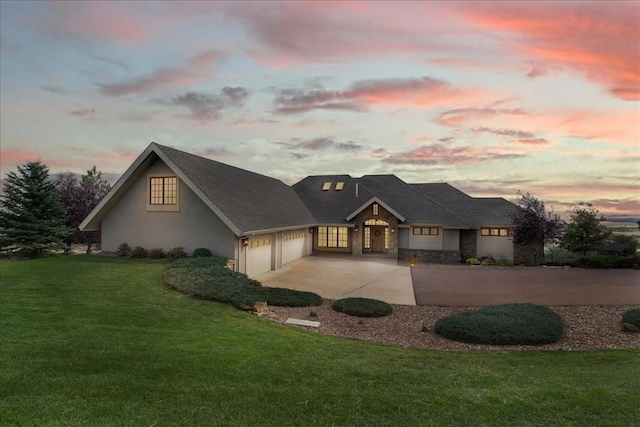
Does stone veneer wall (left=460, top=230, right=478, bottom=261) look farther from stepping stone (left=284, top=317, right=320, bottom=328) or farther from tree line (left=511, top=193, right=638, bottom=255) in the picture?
stepping stone (left=284, top=317, right=320, bottom=328)

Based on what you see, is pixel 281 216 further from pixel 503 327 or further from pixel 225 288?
pixel 503 327

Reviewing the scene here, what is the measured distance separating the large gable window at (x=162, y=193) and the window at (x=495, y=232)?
22506 millimetres

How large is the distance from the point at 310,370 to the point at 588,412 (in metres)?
4.40

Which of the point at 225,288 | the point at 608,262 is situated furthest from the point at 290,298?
the point at 608,262

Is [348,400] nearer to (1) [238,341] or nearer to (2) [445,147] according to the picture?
(1) [238,341]

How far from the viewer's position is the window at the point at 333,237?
104ft

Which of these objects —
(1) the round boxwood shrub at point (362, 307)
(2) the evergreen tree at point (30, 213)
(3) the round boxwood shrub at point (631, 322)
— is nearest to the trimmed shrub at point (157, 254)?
(1) the round boxwood shrub at point (362, 307)

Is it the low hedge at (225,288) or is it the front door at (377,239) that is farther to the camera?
the front door at (377,239)

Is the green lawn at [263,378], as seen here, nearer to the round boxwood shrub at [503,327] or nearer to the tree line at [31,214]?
the round boxwood shrub at [503,327]

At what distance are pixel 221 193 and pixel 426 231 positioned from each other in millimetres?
16773

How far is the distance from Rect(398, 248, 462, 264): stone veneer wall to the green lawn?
19.2 metres

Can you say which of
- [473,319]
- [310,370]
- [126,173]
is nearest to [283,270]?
[126,173]

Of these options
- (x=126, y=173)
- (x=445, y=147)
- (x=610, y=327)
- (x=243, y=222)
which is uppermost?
(x=445, y=147)

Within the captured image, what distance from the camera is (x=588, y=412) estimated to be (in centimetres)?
522
